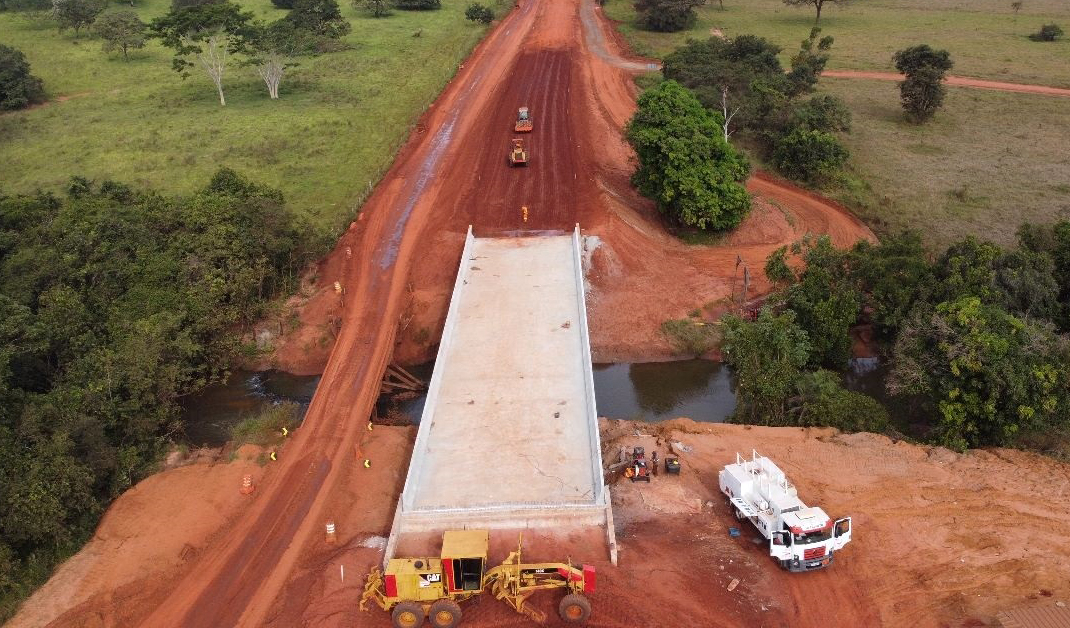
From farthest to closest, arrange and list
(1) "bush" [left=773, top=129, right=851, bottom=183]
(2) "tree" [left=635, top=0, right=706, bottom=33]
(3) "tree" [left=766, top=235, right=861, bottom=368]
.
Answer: (2) "tree" [left=635, top=0, right=706, bottom=33], (1) "bush" [left=773, top=129, right=851, bottom=183], (3) "tree" [left=766, top=235, right=861, bottom=368]

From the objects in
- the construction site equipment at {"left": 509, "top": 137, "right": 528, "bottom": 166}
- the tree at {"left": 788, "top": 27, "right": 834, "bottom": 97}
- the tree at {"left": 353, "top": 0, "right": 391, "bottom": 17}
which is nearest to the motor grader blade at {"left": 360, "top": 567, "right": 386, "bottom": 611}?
the construction site equipment at {"left": 509, "top": 137, "right": 528, "bottom": 166}

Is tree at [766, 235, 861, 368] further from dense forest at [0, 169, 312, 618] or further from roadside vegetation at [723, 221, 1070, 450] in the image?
dense forest at [0, 169, 312, 618]

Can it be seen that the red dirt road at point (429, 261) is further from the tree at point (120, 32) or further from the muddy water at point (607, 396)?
the tree at point (120, 32)

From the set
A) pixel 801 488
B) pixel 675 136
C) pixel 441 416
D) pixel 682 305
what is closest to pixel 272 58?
pixel 675 136

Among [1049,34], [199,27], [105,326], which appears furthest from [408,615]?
[1049,34]

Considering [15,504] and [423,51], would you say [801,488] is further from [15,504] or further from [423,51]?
[423,51]

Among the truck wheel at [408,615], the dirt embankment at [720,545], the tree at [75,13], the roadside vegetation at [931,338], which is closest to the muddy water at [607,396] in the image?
the roadside vegetation at [931,338]
